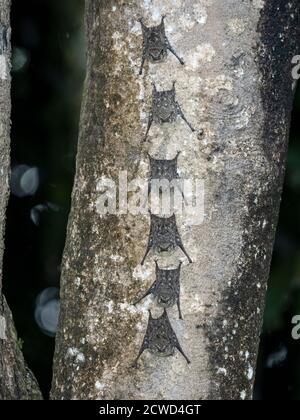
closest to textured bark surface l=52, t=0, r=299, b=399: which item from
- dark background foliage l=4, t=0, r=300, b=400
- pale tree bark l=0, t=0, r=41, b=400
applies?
pale tree bark l=0, t=0, r=41, b=400

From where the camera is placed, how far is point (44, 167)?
10.4 ft

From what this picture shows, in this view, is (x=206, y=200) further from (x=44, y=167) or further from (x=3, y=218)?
(x=44, y=167)

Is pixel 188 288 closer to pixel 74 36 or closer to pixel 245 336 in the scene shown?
pixel 245 336

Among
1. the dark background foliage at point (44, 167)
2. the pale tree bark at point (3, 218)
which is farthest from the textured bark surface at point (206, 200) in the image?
the dark background foliage at point (44, 167)

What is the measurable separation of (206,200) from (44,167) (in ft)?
5.28

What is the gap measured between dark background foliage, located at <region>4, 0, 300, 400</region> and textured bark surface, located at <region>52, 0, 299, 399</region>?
1436mm

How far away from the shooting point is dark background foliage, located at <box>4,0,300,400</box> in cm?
314

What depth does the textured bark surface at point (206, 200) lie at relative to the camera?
A: 1635 mm

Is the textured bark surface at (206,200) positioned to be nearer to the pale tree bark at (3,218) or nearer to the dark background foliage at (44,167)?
the pale tree bark at (3,218)

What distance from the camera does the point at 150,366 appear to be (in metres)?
1.63

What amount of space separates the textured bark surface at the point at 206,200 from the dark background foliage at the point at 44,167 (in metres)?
1.44

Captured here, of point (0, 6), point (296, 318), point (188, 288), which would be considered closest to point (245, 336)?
point (188, 288)

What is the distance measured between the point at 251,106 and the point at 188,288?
32 centimetres

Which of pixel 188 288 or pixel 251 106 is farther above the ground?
pixel 251 106
